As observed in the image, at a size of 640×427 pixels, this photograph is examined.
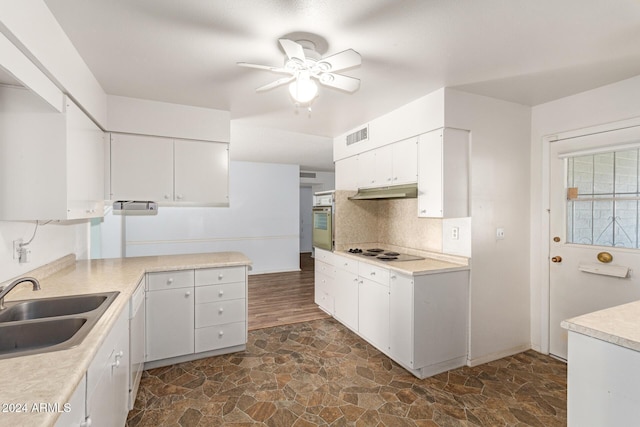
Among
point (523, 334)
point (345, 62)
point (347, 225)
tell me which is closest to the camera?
point (345, 62)

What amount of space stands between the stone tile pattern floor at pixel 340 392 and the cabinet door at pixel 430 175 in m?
1.46

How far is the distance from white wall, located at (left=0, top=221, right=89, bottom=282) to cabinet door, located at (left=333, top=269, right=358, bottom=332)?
9.02ft

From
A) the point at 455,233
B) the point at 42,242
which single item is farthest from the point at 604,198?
the point at 42,242

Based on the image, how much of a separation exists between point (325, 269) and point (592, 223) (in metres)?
2.87

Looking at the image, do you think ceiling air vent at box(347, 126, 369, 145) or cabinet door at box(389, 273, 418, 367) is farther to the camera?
ceiling air vent at box(347, 126, 369, 145)

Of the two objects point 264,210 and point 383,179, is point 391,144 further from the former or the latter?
point 264,210

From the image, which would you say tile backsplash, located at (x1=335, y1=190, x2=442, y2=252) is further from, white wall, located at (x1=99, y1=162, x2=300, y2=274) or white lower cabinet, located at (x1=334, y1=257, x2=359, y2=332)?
white wall, located at (x1=99, y1=162, x2=300, y2=274)

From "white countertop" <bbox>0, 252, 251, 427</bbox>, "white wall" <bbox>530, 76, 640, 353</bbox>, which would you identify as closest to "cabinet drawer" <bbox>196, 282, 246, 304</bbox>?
"white countertop" <bbox>0, 252, 251, 427</bbox>

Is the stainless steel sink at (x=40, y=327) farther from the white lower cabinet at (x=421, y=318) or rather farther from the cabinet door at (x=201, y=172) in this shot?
the white lower cabinet at (x=421, y=318)

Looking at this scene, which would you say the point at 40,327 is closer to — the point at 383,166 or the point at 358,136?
the point at 383,166

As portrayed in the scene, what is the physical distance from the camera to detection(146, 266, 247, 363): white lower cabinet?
268cm

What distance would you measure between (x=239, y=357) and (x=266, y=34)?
2.78m

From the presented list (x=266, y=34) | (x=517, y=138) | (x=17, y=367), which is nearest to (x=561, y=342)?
(x=517, y=138)

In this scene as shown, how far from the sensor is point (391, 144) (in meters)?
3.31
